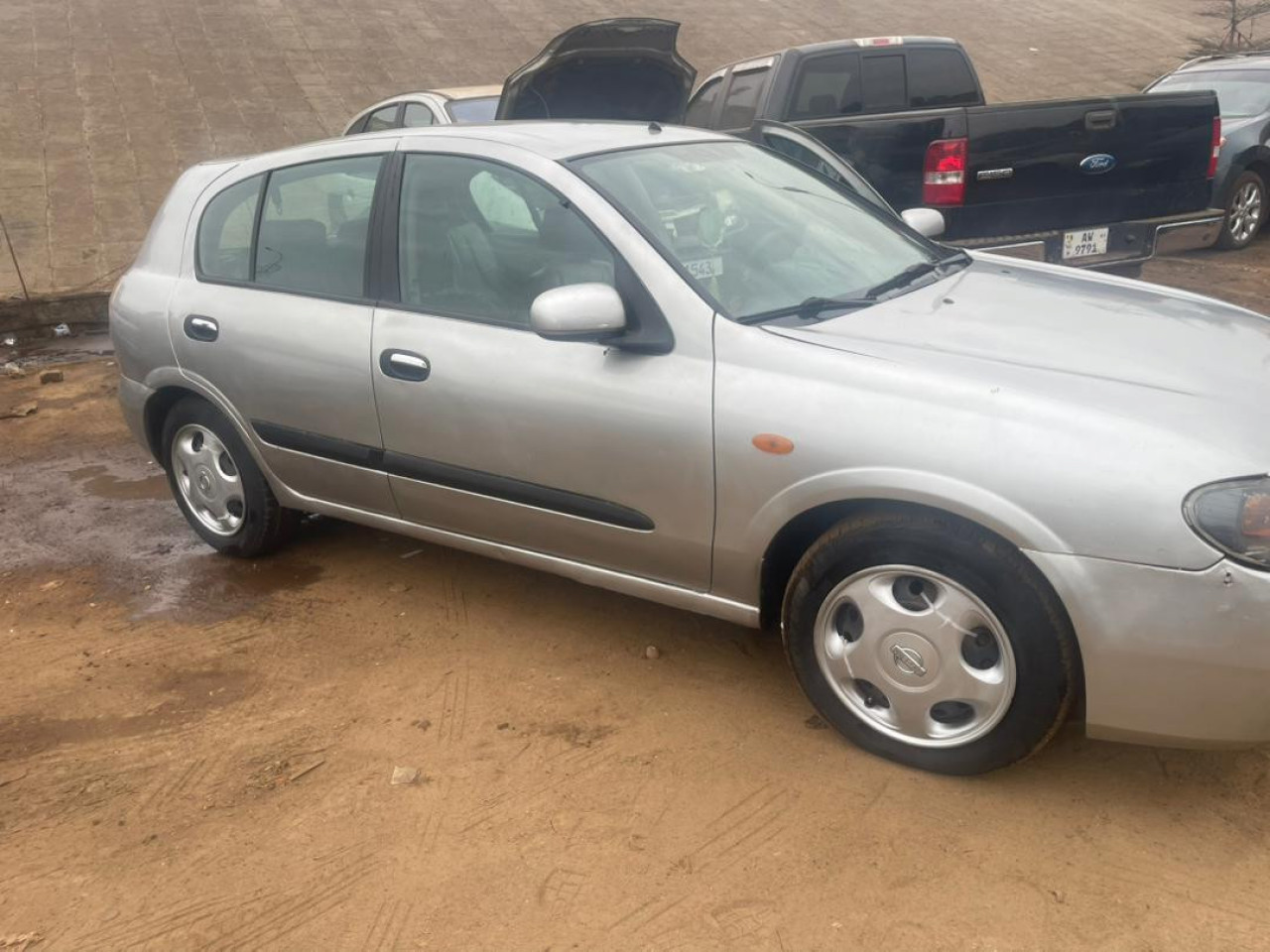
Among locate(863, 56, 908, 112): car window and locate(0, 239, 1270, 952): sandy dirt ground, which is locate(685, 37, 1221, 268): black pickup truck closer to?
locate(863, 56, 908, 112): car window

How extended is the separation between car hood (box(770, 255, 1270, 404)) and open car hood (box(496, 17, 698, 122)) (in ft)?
14.0

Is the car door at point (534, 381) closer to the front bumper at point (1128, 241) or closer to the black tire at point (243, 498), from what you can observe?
the black tire at point (243, 498)

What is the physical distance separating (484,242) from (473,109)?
5599 millimetres

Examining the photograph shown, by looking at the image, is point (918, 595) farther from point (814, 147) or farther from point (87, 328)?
point (87, 328)

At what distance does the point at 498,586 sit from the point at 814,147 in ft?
9.69

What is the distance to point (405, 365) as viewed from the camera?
3824mm

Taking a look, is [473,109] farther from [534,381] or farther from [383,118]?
[534,381]

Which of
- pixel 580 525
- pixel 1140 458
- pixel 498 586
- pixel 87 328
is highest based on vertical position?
pixel 1140 458

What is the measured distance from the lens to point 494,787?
3.16m

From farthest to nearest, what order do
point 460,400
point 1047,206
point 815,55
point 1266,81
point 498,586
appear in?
point 1266,81
point 815,55
point 1047,206
point 498,586
point 460,400

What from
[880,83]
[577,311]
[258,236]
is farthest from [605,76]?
[577,311]

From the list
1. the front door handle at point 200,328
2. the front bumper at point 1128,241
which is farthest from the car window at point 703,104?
the front door handle at point 200,328

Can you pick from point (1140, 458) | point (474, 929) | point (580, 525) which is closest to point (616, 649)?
point (580, 525)

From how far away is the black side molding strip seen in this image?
3.48m
